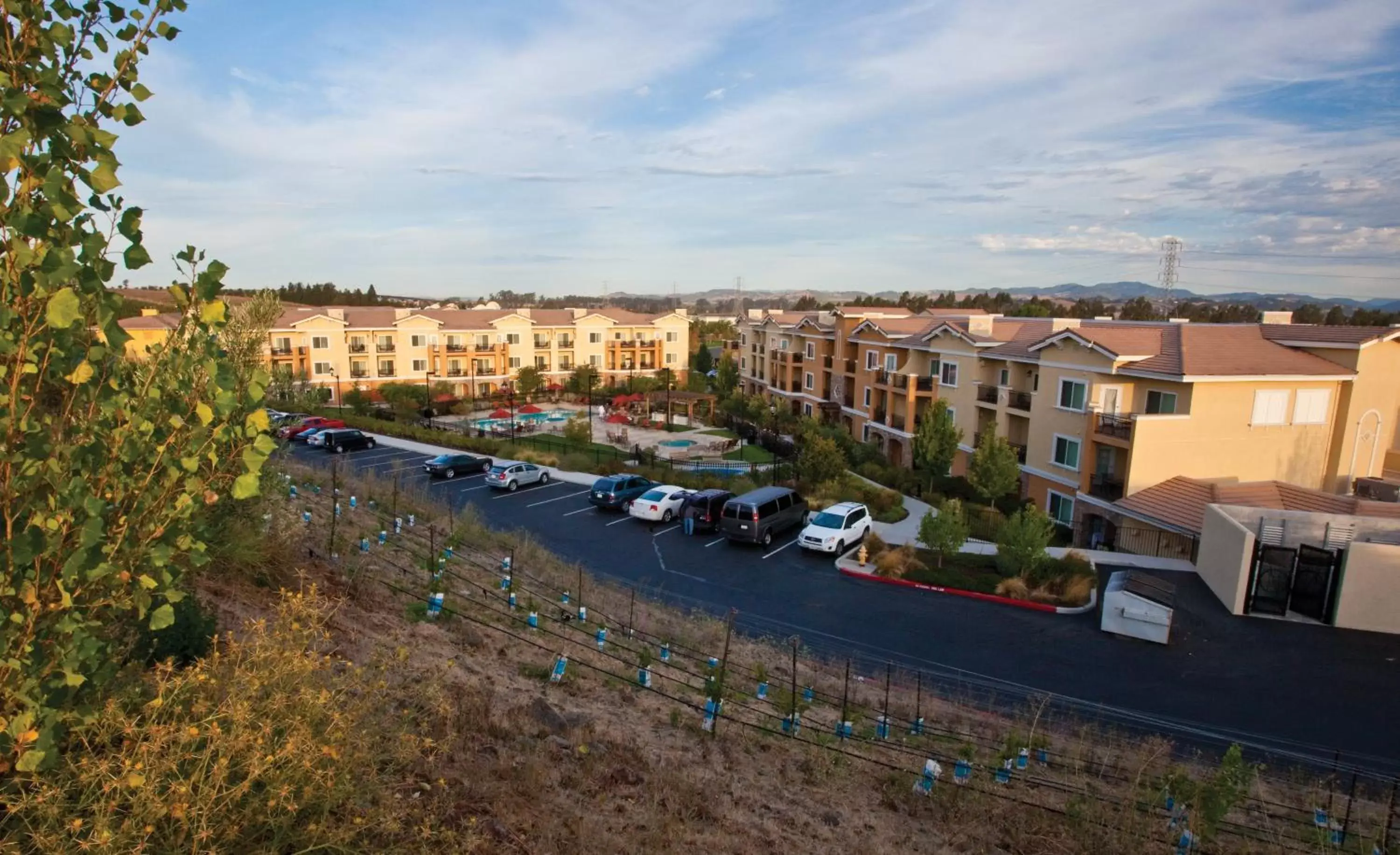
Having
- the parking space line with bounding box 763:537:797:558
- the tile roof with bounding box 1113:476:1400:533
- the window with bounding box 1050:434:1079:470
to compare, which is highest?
the window with bounding box 1050:434:1079:470

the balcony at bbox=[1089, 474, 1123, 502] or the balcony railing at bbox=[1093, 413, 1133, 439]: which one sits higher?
the balcony railing at bbox=[1093, 413, 1133, 439]

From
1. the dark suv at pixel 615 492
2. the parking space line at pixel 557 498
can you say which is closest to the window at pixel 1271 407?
the dark suv at pixel 615 492

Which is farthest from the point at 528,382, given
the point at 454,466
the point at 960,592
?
the point at 960,592

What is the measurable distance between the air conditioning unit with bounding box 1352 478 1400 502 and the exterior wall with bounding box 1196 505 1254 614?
32.5 feet

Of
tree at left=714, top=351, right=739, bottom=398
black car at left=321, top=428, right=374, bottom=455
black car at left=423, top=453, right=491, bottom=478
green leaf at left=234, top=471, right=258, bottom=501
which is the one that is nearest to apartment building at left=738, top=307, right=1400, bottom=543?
black car at left=423, top=453, right=491, bottom=478

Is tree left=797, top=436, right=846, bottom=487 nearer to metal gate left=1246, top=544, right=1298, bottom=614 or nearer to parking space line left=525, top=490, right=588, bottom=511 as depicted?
parking space line left=525, top=490, right=588, bottom=511

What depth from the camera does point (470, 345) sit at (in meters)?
62.1

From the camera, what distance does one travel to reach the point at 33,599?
9.73ft

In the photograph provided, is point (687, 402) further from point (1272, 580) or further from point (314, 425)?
point (1272, 580)

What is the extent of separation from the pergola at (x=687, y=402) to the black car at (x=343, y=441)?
64.7 feet

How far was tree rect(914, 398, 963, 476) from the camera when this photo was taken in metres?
29.1

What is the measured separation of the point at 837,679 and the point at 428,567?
778 centimetres

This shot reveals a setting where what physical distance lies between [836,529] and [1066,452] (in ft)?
34.7

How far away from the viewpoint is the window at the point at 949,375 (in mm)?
34438
